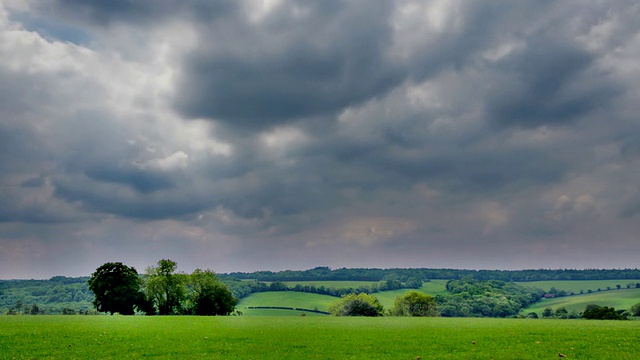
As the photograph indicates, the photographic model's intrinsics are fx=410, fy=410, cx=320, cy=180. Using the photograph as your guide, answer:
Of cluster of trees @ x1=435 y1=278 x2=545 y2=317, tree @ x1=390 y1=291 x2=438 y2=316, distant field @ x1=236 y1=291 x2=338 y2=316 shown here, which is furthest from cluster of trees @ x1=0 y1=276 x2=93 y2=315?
cluster of trees @ x1=435 y1=278 x2=545 y2=317

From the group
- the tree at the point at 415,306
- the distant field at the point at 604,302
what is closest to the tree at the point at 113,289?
the tree at the point at 415,306

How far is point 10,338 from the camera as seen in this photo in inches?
1199

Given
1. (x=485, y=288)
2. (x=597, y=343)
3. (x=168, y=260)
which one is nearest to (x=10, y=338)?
(x=597, y=343)

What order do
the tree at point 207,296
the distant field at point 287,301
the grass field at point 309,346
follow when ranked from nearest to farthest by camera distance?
the grass field at point 309,346 → the tree at point 207,296 → the distant field at point 287,301

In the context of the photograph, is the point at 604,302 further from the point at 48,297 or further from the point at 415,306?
the point at 48,297

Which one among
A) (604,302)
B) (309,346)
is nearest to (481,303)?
(604,302)

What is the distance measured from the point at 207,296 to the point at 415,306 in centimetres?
5918

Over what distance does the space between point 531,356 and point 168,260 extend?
103460 millimetres

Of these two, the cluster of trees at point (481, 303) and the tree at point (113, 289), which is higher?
the tree at point (113, 289)

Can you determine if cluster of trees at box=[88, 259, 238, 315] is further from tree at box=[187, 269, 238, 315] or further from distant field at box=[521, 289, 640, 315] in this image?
distant field at box=[521, 289, 640, 315]

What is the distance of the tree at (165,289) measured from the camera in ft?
A: 346

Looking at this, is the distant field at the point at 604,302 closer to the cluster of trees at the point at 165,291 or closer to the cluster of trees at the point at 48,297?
the cluster of trees at the point at 165,291

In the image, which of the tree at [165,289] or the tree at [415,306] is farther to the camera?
the tree at [415,306]

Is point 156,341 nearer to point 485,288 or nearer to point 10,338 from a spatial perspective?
point 10,338
